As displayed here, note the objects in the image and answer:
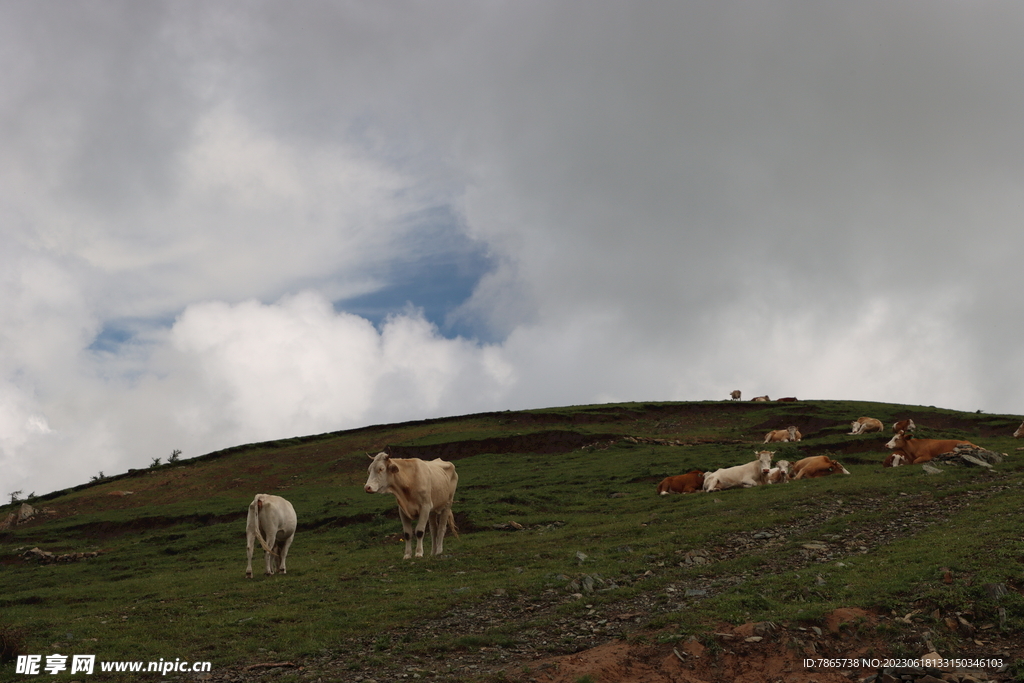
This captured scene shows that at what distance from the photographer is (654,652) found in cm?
895

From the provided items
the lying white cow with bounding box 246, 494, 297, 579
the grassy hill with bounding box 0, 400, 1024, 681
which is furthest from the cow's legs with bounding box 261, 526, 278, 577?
the grassy hill with bounding box 0, 400, 1024, 681

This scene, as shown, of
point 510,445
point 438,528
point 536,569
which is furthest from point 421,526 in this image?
point 510,445

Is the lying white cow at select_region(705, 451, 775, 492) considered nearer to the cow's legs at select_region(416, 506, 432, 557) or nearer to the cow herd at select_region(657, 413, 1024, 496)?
the cow herd at select_region(657, 413, 1024, 496)

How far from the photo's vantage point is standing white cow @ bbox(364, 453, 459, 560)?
18.3 m

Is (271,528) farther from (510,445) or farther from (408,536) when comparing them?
(510,445)

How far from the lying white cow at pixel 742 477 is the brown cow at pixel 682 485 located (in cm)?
43

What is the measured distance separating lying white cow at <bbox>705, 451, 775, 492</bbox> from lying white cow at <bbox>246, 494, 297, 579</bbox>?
15.1 meters

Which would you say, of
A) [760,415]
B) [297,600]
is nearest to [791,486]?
[297,600]

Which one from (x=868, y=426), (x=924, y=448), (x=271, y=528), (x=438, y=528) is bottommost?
(x=438, y=528)

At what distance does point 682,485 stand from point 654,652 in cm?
1757

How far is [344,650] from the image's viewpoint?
10.5 meters

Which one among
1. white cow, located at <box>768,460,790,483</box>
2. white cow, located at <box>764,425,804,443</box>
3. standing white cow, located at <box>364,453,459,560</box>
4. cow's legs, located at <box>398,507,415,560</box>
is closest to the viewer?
cow's legs, located at <box>398,507,415,560</box>

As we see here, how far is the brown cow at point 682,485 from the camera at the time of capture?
84.5 feet

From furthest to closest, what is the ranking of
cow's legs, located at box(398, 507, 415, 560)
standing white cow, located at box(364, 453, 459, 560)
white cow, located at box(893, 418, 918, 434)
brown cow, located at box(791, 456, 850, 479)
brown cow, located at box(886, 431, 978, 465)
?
white cow, located at box(893, 418, 918, 434) → brown cow, located at box(886, 431, 978, 465) → brown cow, located at box(791, 456, 850, 479) → standing white cow, located at box(364, 453, 459, 560) → cow's legs, located at box(398, 507, 415, 560)
